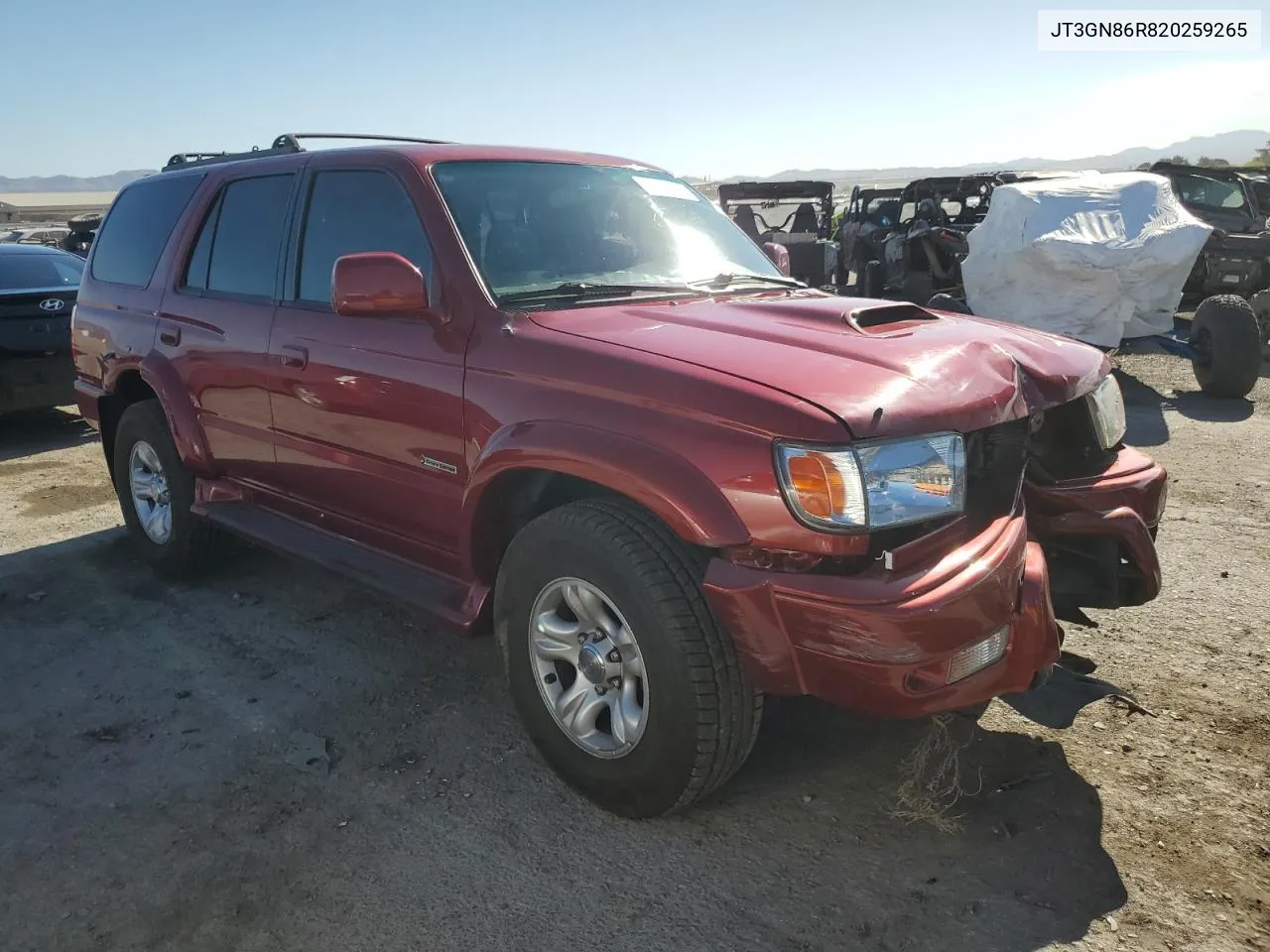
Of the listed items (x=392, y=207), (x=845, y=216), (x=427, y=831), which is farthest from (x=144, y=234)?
(x=845, y=216)

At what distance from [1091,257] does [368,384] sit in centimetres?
761

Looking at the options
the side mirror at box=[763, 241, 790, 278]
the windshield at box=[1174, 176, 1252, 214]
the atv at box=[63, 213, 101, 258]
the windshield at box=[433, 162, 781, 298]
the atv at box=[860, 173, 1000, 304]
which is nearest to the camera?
the windshield at box=[433, 162, 781, 298]

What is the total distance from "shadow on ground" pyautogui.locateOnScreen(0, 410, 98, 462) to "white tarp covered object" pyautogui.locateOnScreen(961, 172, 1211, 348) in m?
8.48

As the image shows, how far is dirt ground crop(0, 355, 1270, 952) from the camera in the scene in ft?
8.02

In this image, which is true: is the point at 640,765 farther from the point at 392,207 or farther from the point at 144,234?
the point at 144,234

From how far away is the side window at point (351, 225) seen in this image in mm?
3400

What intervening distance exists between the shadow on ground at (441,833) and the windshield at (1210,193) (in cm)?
1201

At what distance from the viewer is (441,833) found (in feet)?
9.27

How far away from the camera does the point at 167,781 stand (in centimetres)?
313

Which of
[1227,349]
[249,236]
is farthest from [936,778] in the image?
[1227,349]

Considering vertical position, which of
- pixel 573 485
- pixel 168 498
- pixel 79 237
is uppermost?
pixel 79 237

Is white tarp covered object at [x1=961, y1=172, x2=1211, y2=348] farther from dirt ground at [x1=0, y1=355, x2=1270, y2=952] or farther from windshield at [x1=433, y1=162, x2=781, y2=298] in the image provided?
windshield at [x1=433, y1=162, x2=781, y2=298]

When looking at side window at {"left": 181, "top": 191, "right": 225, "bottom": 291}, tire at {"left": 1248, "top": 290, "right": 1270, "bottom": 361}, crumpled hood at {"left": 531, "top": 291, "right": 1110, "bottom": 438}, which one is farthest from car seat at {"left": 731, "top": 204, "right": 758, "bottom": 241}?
crumpled hood at {"left": 531, "top": 291, "right": 1110, "bottom": 438}

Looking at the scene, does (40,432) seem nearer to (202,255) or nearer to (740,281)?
(202,255)
